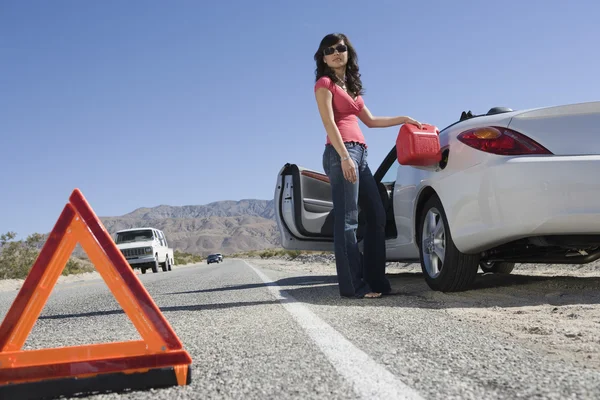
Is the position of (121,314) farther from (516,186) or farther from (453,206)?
(516,186)

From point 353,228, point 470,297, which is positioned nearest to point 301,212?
point 353,228

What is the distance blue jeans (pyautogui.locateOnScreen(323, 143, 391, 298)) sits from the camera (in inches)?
194

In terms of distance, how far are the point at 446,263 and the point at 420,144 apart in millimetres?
984

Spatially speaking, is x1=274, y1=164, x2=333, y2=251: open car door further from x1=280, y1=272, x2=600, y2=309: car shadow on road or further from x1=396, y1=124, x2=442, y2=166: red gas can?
x1=396, y1=124, x2=442, y2=166: red gas can

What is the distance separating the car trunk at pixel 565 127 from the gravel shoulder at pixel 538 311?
1.09 m

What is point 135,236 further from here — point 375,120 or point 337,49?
point 337,49

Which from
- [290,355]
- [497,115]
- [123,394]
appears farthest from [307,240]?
[123,394]

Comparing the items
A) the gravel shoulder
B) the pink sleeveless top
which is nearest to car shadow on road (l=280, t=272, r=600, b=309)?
the gravel shoulder

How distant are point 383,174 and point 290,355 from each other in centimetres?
437

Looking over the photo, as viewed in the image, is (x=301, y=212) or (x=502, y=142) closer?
(x=502, y=142)

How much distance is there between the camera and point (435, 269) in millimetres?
5180

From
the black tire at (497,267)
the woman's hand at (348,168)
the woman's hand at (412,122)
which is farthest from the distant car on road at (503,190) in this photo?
the black tire at (497,267)

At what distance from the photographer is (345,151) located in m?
4.74

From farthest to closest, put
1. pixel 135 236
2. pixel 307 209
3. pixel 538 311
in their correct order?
pixel 135 236, pixel 307 209, pixel 538 311
